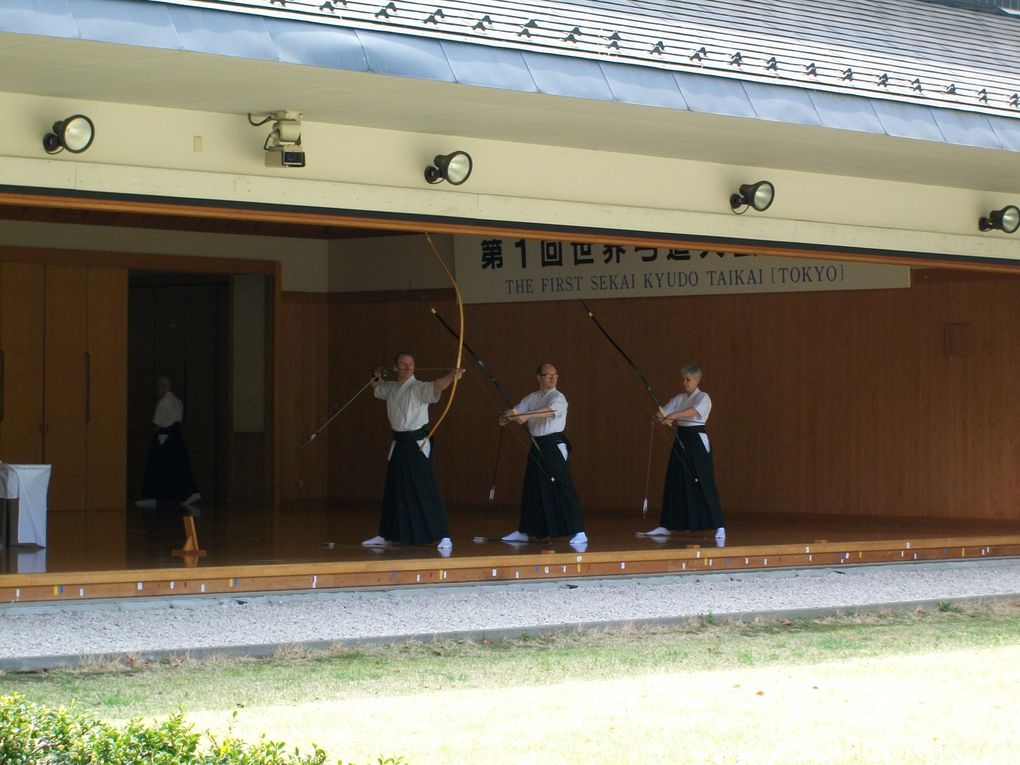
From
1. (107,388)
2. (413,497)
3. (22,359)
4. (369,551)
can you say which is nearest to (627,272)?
(413,497)

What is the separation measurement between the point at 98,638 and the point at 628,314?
721cm

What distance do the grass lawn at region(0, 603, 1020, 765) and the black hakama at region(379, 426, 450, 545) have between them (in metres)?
1.97

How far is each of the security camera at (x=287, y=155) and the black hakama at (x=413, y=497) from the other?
2780 mm

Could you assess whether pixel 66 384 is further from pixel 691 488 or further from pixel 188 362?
pixel 691 488

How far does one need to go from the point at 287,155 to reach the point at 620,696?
3.02 m

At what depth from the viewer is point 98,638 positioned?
6.96m

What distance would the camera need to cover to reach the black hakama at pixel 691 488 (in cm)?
1085

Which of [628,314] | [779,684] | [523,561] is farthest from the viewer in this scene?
[628,314]

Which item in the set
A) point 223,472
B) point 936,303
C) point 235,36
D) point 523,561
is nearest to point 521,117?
point 235,36

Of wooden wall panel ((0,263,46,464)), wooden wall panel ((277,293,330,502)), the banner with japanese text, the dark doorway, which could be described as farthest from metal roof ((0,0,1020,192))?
the dark doorway

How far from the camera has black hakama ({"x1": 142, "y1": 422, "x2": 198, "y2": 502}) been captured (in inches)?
555

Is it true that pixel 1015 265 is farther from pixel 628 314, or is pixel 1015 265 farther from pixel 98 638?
pixel 98 638

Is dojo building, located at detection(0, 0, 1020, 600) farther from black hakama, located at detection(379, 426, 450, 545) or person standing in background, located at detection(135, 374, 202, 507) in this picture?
person standing in background, located at detection(135, 374, 202, 507)

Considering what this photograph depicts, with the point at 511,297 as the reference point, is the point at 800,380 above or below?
below
